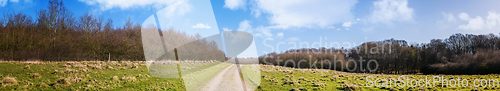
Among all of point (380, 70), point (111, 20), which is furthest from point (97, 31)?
point (380, 70)

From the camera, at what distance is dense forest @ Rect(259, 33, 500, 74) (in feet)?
144

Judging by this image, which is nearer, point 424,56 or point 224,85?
point 224,85

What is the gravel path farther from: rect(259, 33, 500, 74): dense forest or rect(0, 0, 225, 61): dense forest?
rect(259, 33, 500, 74): dense forest

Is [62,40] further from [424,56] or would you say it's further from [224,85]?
[424,56]

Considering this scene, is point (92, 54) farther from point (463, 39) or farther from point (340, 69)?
point (463, 39)

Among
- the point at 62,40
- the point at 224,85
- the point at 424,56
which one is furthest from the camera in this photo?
the point at 424,56

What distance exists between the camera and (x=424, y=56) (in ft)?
186

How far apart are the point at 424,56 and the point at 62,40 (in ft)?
281

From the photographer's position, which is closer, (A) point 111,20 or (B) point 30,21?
(B) point 30,21

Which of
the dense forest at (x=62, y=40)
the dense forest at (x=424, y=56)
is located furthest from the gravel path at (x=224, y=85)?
the dense forest at (x=424, y=56)

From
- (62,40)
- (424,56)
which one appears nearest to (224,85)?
(62,40)

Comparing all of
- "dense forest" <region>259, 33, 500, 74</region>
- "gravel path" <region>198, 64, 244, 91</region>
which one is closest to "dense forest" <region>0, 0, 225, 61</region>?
"gravel path" <region>198, 64, 244, 91</region>

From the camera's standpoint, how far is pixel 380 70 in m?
57.9

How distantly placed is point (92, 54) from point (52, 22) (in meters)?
7.88
